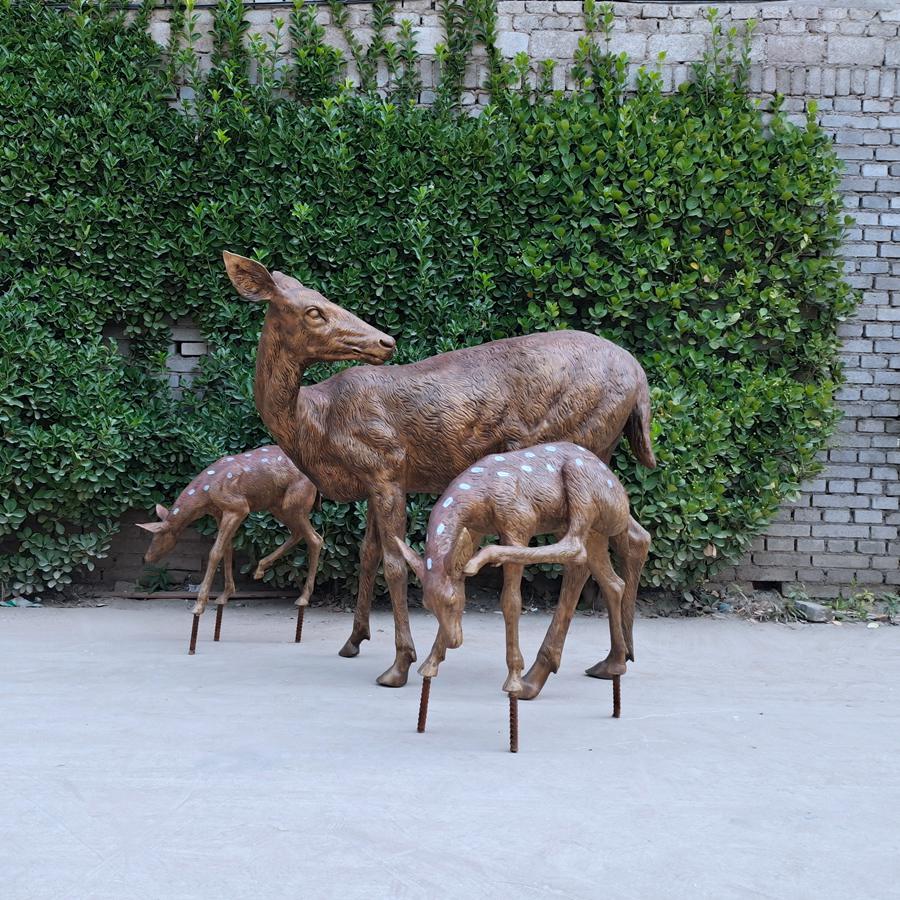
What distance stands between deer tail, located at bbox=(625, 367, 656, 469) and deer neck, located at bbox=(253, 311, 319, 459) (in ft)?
6.23

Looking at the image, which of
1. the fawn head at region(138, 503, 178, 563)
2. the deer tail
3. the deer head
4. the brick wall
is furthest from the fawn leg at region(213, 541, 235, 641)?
the brick wall

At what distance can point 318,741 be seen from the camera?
16.0 ft

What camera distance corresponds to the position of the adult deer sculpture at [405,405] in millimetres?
6172

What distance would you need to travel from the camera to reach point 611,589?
577 cm

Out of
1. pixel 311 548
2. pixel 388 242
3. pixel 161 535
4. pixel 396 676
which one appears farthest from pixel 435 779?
pixel 388 242

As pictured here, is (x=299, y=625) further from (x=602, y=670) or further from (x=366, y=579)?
(x=602, y=670)

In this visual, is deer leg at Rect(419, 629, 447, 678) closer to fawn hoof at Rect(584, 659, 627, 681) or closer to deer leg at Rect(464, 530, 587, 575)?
deer leg at Rect(464, 530, 587, 575)

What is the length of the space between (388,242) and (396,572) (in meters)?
3.73

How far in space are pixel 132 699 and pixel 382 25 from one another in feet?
20.5

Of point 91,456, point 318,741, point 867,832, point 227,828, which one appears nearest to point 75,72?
point 91,456

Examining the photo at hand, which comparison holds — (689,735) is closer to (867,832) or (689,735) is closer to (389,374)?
(867,832)

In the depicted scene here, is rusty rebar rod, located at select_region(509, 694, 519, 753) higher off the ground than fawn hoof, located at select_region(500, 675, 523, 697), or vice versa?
fawn hoof, located at select_region(500, 675, 523, 697)

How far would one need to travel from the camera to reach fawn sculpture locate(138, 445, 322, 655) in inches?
283

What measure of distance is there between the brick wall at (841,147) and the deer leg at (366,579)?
12.9ft
